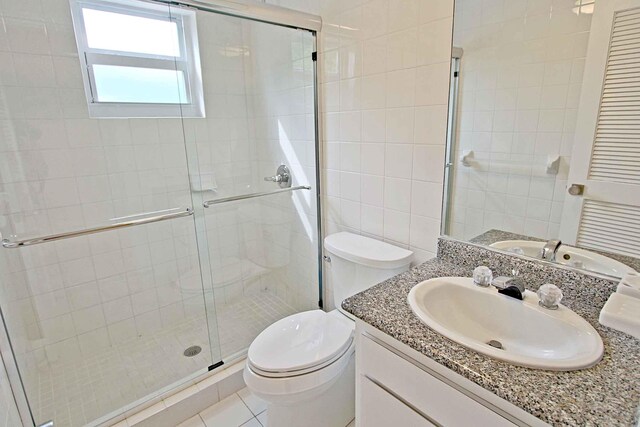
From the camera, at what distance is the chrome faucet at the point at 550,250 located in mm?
1073

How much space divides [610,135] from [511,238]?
16.2 inches

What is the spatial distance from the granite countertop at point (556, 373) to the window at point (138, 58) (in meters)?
1.68

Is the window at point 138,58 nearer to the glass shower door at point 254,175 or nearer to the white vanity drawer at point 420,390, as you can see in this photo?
the glass shower door at point 254,175

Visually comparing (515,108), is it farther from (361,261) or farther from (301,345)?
(301,345)

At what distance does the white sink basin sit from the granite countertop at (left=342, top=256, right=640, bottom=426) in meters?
0.02

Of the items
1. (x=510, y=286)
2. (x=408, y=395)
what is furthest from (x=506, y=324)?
(x=408, y=395)

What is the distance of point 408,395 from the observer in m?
0.90

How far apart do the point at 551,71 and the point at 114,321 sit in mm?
2426

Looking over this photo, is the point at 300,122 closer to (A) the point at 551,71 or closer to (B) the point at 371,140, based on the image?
(B) the point at 371,140

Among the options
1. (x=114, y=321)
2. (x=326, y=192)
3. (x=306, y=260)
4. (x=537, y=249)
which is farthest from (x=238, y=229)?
(x=537, y=249)

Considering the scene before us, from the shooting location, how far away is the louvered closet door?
34.2 inches

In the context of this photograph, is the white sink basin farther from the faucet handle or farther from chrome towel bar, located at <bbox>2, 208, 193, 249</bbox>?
chrome towel bar, located at <bbox>2, 208, 193, 249</bbox>

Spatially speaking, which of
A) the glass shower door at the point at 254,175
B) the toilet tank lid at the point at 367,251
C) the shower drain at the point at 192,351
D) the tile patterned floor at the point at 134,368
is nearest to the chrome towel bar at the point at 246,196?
the glass shower door at the point at 254,175

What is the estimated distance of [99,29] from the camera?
177 cm
